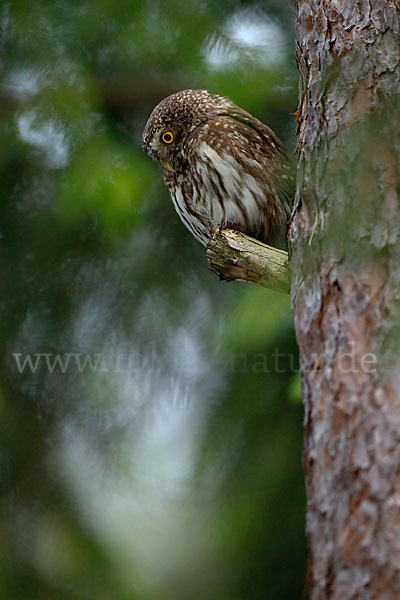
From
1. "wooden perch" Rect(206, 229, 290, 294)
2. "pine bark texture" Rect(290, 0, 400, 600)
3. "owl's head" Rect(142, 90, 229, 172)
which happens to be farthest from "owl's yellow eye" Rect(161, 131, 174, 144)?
"pine bark texture" Rect(290, 0, 400, 600)

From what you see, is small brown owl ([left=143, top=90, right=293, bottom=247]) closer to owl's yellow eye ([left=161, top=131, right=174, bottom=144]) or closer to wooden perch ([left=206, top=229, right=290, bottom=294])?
owl's yellow eye ([left=161, top=131, right=174, bottom=144])

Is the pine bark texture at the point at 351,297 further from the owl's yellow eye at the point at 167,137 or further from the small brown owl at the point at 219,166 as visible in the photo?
the owl's yellow eye at the point at 167,137

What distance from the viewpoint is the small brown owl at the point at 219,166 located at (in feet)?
9.37

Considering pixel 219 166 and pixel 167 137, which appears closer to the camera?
pixel 219 166

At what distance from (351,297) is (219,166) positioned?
1.50m

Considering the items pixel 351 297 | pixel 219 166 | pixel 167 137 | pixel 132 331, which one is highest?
pixel 167 137

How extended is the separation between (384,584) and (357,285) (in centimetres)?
60

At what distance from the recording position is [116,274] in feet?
10.9

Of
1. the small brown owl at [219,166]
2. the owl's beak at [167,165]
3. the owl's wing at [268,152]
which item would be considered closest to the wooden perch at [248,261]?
the small brown owl at [219,166]

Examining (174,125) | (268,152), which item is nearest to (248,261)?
(268,152)

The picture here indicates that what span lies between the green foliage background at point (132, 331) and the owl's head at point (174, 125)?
0.66 feet

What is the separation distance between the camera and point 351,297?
1.47 metres

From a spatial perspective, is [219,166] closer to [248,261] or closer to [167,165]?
[167,165]

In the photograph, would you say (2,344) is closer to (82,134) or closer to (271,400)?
(82,134)
